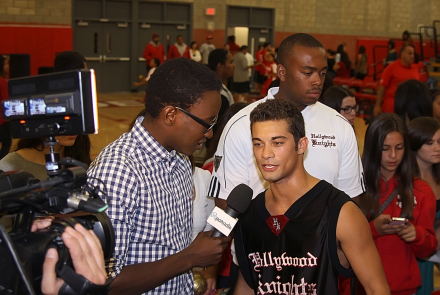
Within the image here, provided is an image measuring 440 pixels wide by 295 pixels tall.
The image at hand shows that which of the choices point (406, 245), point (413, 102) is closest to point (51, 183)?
point (406, 245)

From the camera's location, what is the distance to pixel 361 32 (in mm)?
21844

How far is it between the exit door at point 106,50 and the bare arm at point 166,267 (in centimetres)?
1534

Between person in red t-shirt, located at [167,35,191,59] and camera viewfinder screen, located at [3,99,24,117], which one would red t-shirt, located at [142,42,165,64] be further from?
camera viewfinder screen, located at [3,99,24,117]

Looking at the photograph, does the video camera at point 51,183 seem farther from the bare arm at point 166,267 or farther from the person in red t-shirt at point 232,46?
the person in red t-shirt at point 232,46

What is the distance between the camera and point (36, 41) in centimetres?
1471

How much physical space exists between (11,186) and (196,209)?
175cm

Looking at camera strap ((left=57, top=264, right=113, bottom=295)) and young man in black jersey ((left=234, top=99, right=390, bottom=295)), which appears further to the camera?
young man in black jersey ((left=234, top=99, right=390, bottom=295))

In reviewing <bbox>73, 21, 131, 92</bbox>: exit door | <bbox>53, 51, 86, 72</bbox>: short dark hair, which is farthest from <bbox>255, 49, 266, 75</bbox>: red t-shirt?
<bbox>53, 51, 86, 72</bbox>: short dark hair

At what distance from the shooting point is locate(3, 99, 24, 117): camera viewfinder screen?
1.30 metres

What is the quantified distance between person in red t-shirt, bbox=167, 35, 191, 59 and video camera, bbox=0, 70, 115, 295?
1556 centimetres

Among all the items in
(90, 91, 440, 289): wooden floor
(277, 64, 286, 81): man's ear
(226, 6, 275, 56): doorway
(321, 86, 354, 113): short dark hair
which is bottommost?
(90, 91, 440, 289): wooden floor

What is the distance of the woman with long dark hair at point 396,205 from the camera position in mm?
2869

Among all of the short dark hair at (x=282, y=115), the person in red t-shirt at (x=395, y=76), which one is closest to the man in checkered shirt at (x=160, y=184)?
the short dark hair at (x=282, y=115)

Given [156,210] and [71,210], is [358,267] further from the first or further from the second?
[71,210]
